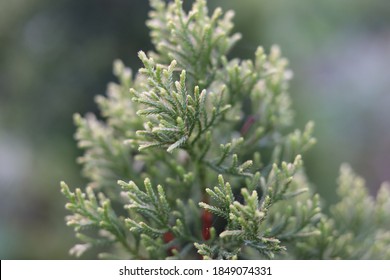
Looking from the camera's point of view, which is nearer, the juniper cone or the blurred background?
the juniper cone

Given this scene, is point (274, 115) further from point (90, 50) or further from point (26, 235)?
point (26, 235)

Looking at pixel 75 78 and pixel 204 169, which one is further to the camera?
pixel 75 78

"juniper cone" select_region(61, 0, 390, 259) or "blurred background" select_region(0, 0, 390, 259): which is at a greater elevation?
"blurred background" select_region(0, 0, 390, 259)

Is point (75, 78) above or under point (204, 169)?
above

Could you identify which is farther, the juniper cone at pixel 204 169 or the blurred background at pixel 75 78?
the blurred background at pixel 75 78

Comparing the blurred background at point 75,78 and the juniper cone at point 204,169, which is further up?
the blurred background at point 75,78

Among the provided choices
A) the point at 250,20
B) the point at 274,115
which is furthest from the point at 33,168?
the point at 274,115
